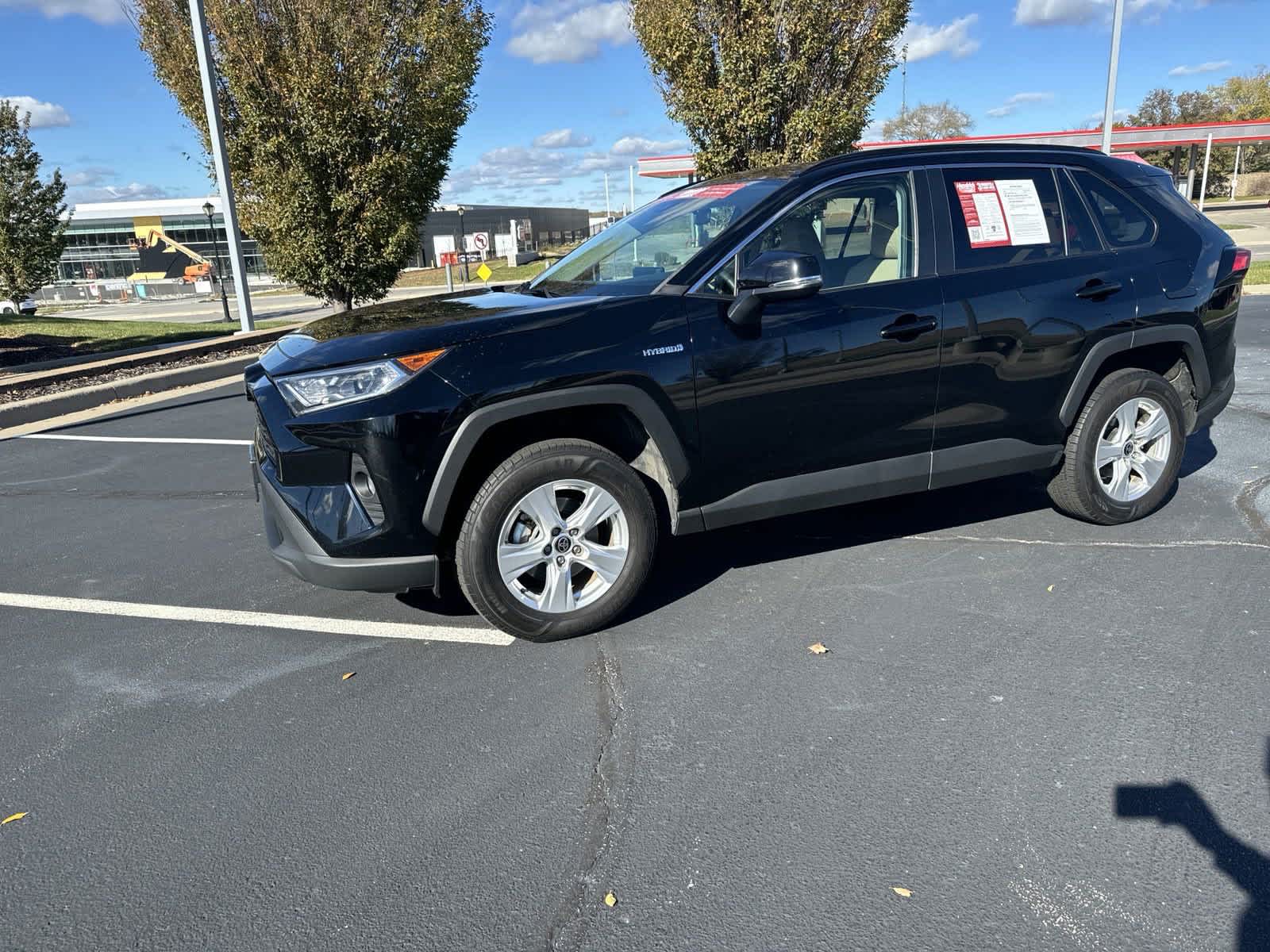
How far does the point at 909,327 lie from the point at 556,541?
1793 mm

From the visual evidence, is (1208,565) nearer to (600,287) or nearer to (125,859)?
(600,287)

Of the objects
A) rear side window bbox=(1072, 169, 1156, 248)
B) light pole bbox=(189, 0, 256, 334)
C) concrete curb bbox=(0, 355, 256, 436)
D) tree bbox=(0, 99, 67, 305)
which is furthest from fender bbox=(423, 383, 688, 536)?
tree bbox=(0, 99, 67, 305)

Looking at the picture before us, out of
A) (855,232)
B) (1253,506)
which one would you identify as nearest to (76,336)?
(855,232)

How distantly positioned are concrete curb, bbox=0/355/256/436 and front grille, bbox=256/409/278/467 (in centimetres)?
573

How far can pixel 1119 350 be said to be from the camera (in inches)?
179

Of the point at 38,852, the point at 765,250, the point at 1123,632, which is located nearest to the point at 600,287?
the point at 765,250

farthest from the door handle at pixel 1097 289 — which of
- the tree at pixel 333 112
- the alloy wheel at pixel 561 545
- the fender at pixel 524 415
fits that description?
the tree at pixel 333 112

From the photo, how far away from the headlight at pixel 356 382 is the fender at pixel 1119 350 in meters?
3.01

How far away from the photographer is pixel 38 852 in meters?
2.60

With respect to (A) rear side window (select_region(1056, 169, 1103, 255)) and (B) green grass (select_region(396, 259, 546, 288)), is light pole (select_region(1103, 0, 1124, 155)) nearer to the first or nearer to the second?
(A) rear side window (select_region(1056, 169, 1103, 255))

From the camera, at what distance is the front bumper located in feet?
11.4

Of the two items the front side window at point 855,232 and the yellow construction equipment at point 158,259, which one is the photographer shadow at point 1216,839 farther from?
the yellow construction equipment at point 158,259

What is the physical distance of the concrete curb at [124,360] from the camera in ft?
33.6

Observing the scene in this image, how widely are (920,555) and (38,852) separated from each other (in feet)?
12.2
